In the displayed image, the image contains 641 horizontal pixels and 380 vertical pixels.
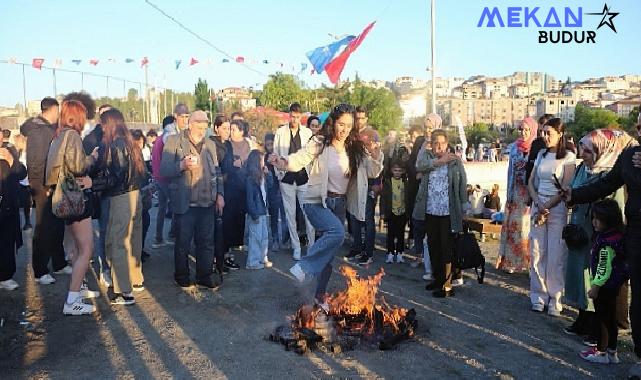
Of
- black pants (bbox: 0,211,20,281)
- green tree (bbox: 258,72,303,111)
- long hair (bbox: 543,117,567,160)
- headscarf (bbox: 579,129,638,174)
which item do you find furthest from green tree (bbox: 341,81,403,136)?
headscarf (bbox: 579,129,638,174)

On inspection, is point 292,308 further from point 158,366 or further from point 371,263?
point 371,263

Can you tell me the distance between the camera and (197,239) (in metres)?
6.68

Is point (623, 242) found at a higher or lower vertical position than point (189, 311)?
higher

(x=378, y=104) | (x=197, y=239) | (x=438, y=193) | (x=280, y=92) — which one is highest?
(x=280, y=92)

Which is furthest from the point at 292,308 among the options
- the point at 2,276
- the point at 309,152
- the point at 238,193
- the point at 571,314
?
the point at 2,276

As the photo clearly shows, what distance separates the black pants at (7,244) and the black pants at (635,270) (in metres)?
6.51

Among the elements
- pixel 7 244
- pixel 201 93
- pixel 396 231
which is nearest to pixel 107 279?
pixel 7 244

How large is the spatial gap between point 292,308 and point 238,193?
2.48m

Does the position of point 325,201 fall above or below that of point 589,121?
below

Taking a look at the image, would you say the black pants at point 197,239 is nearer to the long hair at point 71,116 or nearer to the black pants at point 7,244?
the long hair at point 71,116

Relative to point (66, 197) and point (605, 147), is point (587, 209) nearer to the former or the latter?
point (605, 147)

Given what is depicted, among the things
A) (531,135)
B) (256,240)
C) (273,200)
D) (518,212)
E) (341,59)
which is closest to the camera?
(531,135)

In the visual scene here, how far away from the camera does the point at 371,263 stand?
810 centimetres

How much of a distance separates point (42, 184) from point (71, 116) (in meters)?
1.54
